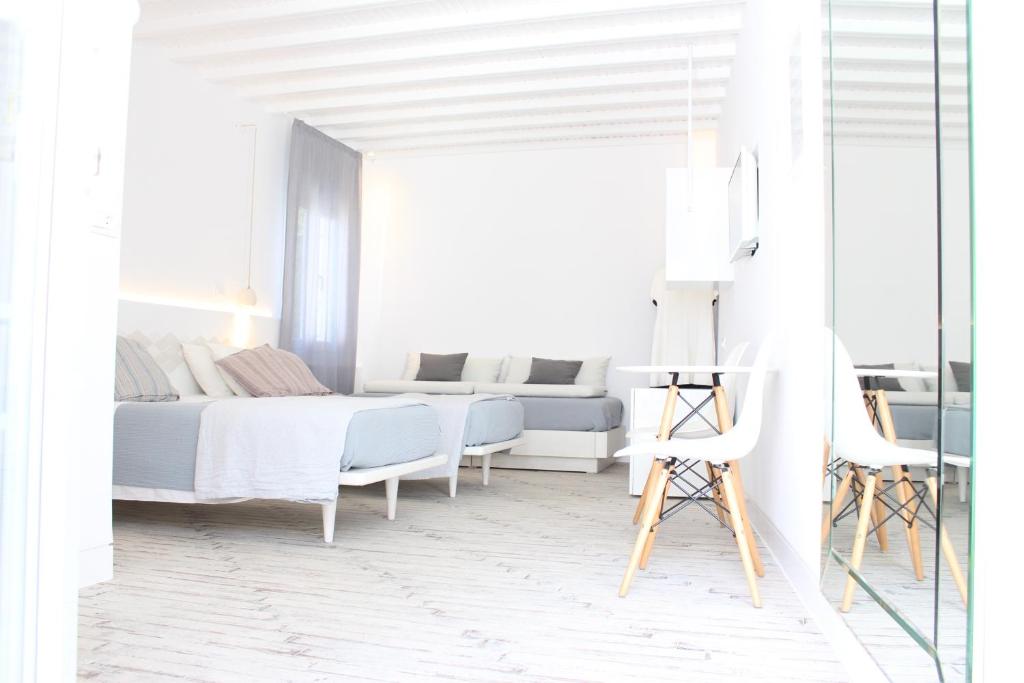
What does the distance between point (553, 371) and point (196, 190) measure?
3.10 m

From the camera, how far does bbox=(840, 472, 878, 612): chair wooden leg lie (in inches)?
71.1

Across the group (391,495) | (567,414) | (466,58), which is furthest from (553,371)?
(391,495)

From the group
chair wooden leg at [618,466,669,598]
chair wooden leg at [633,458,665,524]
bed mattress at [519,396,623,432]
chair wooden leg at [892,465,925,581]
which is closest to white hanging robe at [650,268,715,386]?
bed mattress at [519,396,623,432]

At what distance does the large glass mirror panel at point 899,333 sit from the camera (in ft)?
4.22

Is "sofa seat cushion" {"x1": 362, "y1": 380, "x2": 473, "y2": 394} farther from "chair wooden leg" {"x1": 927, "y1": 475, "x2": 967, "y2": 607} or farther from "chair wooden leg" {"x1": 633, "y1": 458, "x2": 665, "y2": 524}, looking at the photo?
"chair wooden leg" {"x1": 927, "y1": 475, "x2": 967, "y2": 607}

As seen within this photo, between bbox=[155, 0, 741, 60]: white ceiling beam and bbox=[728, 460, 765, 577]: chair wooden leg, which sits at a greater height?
bbox=[155, 0, 741, 60]: white ceiling beam

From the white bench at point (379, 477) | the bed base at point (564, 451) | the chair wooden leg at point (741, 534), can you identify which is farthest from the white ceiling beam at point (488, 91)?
the chair wooden leg at point (741, 534)

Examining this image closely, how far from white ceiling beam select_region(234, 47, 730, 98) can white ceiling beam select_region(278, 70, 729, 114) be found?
0.16m

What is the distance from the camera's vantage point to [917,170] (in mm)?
1505

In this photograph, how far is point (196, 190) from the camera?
550 cm

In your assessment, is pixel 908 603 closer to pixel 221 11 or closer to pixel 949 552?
pixel 949 552

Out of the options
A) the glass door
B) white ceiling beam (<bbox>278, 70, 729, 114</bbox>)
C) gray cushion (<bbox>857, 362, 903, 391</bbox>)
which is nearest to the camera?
the glass door

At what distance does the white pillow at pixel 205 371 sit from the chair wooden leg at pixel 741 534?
3.34 metres

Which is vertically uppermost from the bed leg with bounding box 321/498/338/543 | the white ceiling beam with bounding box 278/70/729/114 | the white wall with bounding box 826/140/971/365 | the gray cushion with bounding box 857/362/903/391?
the white ceiling beam with bounding box 278/70/729/114
